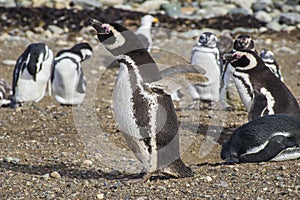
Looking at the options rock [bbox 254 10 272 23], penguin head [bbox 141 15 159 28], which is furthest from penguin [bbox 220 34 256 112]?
rock [bbox 254 10 272 23]

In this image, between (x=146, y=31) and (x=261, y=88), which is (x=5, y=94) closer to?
(x=261, y=88)

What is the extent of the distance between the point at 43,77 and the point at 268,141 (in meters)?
4.60

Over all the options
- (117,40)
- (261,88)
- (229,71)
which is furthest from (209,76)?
(117,40)

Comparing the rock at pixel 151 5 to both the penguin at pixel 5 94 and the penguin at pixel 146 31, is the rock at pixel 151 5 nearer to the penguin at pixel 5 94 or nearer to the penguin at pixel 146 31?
the penguin at pixel 146 31

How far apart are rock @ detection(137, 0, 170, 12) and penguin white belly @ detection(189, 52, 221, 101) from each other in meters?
7.29

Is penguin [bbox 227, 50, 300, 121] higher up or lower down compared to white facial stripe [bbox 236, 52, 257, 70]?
lower down

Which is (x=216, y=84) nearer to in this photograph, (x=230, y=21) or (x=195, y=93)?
(x=195, y=93)

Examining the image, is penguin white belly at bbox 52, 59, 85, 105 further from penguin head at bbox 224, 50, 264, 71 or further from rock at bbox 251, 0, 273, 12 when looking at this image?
rock at bbox 251, 0, 273, 12

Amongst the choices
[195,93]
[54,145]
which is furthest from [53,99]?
[54,145]

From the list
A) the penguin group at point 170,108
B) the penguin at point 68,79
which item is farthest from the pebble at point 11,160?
the penguin at point 68,79

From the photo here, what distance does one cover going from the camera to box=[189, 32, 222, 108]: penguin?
842cm

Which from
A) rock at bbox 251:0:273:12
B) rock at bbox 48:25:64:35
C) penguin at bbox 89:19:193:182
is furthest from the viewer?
rock at bbox 251:0:273:12

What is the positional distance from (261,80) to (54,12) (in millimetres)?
8474

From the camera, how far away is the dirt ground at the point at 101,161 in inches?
180
